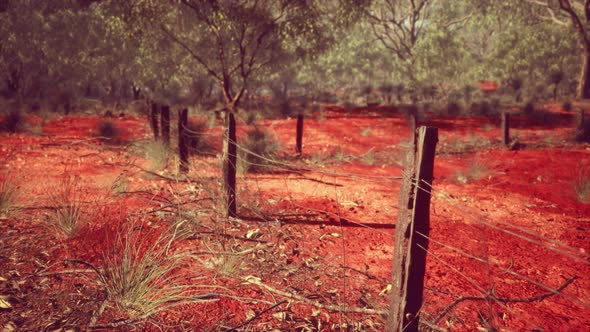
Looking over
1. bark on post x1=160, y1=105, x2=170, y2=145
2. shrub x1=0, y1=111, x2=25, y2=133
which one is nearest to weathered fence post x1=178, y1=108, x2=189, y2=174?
bark on post x1=160, y1=105, x2=170, y2=145

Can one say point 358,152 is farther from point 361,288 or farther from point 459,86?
point 459,86

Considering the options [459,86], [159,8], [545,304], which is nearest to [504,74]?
[459,86]

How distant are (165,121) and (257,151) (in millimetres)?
2382

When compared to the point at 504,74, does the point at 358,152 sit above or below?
below

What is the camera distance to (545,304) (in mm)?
3090

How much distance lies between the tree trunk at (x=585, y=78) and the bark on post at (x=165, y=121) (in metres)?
21.2

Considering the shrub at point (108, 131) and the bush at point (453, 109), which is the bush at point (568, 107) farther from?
the shrub at point (108, 131)

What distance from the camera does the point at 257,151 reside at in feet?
27.5

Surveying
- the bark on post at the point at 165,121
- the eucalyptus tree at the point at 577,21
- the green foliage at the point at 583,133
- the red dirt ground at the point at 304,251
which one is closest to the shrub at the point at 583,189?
the red dirt ground at the point at 304,251

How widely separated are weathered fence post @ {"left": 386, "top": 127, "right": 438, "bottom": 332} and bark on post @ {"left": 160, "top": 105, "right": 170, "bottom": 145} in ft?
18.3

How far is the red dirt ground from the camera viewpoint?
2.68 metres

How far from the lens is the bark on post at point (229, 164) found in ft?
14.3

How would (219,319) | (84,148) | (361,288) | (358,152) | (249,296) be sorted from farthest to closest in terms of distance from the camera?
(358,152), (84,148), (361,288), (249,296), (219,319)

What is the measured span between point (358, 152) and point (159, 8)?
8.10m
